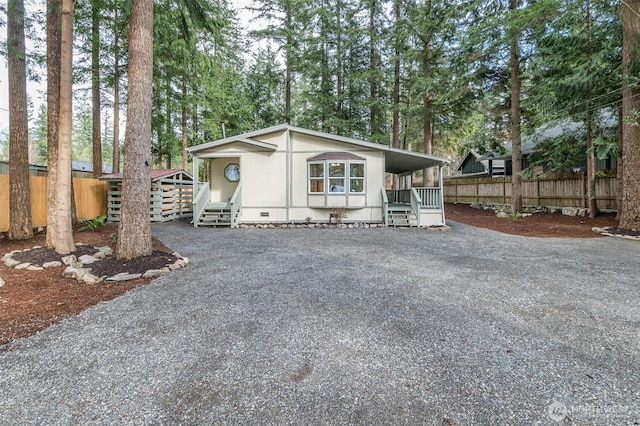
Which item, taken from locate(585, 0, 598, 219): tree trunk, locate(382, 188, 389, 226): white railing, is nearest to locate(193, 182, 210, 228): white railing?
locate(382, 188, 389, 226): white railing

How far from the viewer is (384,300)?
3262mm

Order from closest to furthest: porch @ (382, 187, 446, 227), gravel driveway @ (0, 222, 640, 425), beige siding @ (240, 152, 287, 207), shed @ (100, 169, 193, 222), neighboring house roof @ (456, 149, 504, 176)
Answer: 1. gravel driveway @ (0, 222, 640, 425)
2. porch @ (382, 187, 446, 227)
3. beige siding @ (240, 152, 287, 207)
4. shed @ (100, 169, 193, 222)
5. neighboring house roof @ (456, 149, 504, 176)

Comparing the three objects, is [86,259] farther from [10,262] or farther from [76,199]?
[76,199]

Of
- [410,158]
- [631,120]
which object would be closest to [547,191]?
[631,120]

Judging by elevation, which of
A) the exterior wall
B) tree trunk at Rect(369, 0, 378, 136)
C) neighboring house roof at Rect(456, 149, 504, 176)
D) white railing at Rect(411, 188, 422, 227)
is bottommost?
the exterior wall

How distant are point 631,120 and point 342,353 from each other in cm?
998

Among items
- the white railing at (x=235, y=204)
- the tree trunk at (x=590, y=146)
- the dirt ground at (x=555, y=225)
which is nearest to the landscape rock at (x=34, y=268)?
the white railing at (x=235, y=204)

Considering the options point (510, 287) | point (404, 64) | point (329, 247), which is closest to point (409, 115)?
point (404, 64)

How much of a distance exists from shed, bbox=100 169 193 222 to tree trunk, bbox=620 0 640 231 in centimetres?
1436

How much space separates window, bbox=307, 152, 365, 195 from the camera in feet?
31.9

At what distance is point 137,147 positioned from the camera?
4.74 m

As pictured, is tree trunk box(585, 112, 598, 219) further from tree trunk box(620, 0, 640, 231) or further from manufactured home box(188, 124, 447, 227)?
manufactured home box(188, 124, 447, 227)

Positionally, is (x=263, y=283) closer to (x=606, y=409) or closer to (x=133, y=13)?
(x=606, y=409)

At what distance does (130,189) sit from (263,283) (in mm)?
2790
